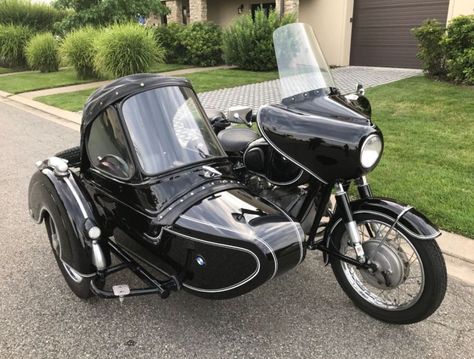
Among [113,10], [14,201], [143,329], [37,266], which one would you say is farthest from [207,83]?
[143,329]

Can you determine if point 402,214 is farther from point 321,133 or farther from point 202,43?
point 202,43

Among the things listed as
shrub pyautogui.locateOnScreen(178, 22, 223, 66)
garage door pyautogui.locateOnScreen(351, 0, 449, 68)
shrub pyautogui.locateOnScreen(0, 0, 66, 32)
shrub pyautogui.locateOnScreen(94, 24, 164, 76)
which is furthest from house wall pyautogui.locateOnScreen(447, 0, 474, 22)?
shrub pyautogui.locateOnScreen(0, 0, 66, 32)

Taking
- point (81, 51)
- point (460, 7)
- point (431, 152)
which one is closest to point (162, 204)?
point (431, 152)

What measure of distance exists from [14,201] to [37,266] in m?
1.67

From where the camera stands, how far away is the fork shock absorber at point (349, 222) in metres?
2.70

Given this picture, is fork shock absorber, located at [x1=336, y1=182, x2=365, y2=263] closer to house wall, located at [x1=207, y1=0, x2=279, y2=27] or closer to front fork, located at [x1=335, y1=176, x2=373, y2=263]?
front fork, located at [x1=335, y1=176, x2=373, y2=263]

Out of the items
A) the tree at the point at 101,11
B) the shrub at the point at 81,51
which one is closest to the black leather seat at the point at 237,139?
the shrub at the point at 81,51

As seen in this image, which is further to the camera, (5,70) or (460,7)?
(5,70)

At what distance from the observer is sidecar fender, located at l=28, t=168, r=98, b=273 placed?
→ 280 cm

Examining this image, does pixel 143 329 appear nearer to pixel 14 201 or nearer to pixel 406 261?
pixel 406 261

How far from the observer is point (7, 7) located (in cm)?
2016

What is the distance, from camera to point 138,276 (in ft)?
9.37

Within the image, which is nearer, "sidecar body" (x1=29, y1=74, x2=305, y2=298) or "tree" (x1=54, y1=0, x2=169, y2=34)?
"sidecar body" (x1=29, y1=74, x2=305, y2=298)

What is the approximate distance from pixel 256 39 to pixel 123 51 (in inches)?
171
